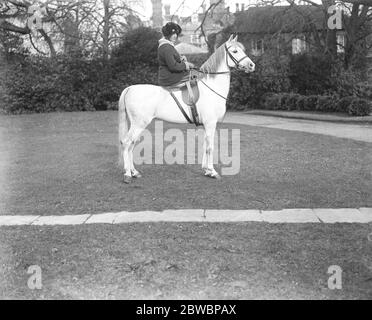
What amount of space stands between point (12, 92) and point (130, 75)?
6053 mm

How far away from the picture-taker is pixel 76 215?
22.5 ft

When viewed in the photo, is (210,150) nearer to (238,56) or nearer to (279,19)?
(238,56)

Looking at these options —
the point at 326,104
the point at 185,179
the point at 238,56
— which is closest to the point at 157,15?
the point at 326,104

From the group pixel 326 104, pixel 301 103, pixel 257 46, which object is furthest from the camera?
pixel 257 46

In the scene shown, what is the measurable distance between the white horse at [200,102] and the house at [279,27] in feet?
50.1

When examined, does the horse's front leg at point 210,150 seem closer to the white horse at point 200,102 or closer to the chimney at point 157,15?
the white horse at point 200,102

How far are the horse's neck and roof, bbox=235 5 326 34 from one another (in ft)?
49.7

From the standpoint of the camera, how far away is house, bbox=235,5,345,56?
2403 cm

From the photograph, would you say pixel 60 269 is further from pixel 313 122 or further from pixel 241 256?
pixel 313 122

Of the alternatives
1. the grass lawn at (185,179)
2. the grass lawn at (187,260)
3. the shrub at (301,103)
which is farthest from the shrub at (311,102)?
the grass lawn at (187,260)

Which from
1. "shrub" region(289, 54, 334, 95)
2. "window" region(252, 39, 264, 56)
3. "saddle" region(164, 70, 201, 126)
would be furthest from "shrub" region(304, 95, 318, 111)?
"saddle" region(164, 70, 201, 126)

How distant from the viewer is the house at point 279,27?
2403 centimetres

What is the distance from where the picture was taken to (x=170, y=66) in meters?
8.63

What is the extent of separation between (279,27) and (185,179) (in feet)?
59.4
